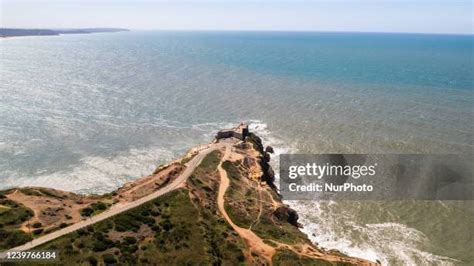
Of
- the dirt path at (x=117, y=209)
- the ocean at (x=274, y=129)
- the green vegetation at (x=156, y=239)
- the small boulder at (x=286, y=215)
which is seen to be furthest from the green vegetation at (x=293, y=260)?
the dirt path at (x=117, y=209)

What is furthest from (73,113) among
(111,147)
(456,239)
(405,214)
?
(456,239)

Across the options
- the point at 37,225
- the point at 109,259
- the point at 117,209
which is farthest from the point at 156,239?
the point at 37,225

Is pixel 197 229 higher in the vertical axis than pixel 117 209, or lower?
lower

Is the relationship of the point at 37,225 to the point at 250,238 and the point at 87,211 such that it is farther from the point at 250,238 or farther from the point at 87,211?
the point at 250,238

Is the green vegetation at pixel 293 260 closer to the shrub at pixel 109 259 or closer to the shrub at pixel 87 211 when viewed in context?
the shrub at pixel 109 259

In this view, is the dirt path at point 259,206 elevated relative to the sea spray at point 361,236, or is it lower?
elevated

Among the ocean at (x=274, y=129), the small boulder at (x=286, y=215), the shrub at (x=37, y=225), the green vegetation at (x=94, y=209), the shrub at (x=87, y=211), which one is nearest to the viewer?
the shrub at (x=37, y=225)

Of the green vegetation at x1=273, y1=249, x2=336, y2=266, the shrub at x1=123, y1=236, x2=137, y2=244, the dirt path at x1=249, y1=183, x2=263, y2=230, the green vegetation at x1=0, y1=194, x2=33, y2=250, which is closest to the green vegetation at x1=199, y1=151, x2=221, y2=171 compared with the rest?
the dirt path at x1=249, y1=183, x2=263, y2=230

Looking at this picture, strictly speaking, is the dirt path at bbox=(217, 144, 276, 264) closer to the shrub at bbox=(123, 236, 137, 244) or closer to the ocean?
the ocean
